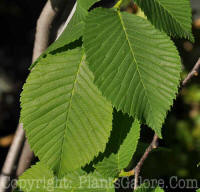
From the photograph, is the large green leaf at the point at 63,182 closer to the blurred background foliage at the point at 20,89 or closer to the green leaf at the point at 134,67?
the green leaf at the point at 134,67

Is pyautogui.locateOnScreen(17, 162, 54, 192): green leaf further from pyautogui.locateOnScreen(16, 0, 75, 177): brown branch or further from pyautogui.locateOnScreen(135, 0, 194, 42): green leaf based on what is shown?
pyautogui.locateOnScreen(135, 0, 194, 42): green leaf

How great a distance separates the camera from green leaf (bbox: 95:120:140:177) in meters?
0.87

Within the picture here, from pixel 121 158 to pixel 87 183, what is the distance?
0.11 m

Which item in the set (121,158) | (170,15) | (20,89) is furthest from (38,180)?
(20,89)

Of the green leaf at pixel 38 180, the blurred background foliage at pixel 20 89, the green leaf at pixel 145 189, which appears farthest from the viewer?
the blurred background foliage at pixel 20 89

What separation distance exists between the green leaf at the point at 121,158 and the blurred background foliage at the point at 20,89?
4.38 feet

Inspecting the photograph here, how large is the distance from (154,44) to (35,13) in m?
2.93

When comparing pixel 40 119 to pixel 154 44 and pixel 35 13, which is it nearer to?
pixel 154 44

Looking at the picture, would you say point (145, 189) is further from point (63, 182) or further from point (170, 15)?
point (170, 15)

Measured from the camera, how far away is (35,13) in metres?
3.49

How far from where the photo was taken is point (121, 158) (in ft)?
2.95

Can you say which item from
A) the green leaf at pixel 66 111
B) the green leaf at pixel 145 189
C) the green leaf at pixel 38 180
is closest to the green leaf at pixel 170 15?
the green leaf at pixel 66 111

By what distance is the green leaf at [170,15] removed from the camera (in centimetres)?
73

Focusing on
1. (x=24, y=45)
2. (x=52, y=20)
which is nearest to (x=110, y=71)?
(x=52, y=20)
